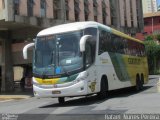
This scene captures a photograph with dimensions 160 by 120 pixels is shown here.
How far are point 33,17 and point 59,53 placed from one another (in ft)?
44.7

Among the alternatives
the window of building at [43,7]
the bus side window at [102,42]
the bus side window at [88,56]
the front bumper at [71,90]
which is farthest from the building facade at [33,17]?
the front bumper at [71,90]

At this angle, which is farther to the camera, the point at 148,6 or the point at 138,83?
the point at 148,6

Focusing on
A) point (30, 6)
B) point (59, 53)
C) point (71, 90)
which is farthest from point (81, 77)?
point (30, 6)

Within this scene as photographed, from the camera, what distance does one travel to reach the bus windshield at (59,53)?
58.0ft

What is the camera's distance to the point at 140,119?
39.2ft

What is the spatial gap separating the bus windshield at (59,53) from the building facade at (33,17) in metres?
10.5

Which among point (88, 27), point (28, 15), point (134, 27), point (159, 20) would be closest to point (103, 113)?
point (88, 27)

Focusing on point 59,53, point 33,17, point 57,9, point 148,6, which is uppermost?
point 148,6

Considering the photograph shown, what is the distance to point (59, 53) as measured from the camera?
706 inches

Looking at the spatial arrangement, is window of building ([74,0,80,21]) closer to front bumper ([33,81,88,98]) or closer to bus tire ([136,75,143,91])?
bus tire ([136,75,143,91])

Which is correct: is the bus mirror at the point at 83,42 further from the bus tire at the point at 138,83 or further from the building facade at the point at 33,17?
the building facade at the point at 33,17

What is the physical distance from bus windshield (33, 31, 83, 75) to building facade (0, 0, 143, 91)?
10.5 metres

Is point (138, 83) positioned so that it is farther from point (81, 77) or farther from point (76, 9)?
point (76, 9)

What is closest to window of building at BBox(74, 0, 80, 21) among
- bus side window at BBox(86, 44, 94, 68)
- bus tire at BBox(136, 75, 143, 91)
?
bus tire at BBox(136, 75, 143, 91)
